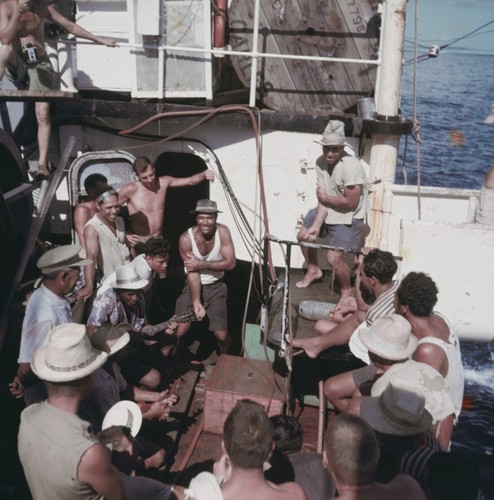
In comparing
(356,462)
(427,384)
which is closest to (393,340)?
(427,384)

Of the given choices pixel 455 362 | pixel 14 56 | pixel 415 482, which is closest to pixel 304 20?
pixel 14 56

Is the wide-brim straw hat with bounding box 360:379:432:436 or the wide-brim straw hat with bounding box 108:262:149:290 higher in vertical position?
the wide-brim straw hat with bounding box 108:262:149:290

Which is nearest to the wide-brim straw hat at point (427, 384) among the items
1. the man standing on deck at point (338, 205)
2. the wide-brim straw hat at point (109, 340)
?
the wide-brim straw hat at point (109, 340)

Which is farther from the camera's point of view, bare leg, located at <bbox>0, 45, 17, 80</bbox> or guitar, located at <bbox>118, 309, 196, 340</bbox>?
bare leg, located at <bbox>0, 45, 17, 80</bbox>

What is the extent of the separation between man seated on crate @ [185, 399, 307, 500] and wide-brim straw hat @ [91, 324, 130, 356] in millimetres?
1452

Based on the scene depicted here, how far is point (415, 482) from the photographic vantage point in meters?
2.82

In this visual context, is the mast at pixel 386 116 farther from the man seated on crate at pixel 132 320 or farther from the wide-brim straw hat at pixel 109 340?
the wide-brim straw hat at pixel 109 340

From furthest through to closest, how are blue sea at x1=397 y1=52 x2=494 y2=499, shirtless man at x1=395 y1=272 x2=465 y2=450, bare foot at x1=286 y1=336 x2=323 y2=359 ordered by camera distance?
blue sea at x1=397 y1=52 x2=494 y2=499
bare foot at x1=286 y1=336 x2=323 y2=359
shirtless man at x1=395 y1=272 x2=465 y2=450

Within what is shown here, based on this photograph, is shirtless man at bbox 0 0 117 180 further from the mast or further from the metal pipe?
the mast

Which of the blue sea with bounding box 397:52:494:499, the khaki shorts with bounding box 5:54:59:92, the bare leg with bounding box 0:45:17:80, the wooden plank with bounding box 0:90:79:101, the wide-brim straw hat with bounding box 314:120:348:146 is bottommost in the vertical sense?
the blue sea with bounding box 397:52:494:499

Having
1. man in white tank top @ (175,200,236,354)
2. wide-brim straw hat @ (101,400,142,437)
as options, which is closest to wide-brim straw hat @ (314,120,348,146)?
man in white tank top @ (175,200,236,354)

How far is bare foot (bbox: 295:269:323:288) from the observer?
6.41m

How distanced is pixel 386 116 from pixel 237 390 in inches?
143

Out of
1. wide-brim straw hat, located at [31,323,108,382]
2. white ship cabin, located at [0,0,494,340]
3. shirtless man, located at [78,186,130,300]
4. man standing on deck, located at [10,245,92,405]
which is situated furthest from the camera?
white ship cabin, located at [0,0,494,340]
